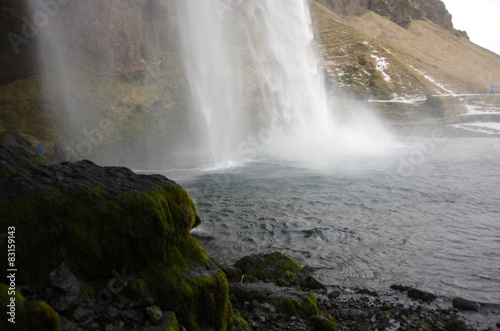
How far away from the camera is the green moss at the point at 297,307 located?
6.50 meters

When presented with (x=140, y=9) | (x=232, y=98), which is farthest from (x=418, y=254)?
(x=140, y=9)

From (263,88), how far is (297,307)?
106ft

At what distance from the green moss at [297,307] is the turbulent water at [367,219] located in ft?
6.58

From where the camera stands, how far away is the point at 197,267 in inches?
213

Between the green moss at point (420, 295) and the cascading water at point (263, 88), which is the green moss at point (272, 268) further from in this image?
the cascading water at point (263, 88)

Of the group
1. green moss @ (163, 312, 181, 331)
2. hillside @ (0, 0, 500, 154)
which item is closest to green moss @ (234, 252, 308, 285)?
green moss @ (163, 312, 181, 331)

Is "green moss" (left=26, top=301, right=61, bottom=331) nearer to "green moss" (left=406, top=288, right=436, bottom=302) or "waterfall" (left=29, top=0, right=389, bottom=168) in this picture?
"green moss" (left=406, top=288, right=436, bottom=302)

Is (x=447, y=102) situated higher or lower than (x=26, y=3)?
lower

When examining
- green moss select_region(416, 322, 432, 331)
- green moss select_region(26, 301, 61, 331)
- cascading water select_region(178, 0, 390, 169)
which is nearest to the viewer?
green moss select_region(26, 301, 61, 331)

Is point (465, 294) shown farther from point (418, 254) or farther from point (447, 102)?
point (447, 102)

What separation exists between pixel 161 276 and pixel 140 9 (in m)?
30.0

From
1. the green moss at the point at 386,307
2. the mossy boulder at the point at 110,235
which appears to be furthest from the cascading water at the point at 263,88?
the mossy boulder at the point at 110,235

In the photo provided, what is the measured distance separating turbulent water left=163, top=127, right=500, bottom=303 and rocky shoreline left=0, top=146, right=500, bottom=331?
228 centimetres

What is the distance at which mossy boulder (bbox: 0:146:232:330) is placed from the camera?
449cm
